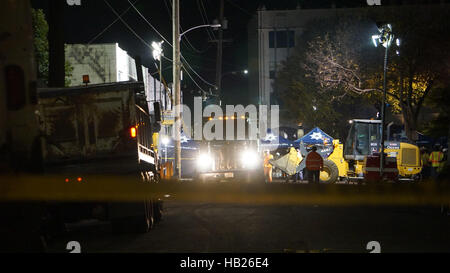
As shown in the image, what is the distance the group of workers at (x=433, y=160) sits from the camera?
25.1 meters

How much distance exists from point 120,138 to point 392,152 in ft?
68.2

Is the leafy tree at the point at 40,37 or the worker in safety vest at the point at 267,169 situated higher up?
the leafy tree at the point at 40,37

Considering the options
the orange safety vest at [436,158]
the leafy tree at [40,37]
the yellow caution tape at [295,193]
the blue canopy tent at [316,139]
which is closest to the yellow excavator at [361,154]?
the blue canopy tent at [316,139]

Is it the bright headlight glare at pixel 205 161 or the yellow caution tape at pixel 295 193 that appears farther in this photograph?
the bright headlight glare at pixel 205 161

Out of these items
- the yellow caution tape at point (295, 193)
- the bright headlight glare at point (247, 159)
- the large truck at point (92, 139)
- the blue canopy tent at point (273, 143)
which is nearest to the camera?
the large truck at point (92, 139)

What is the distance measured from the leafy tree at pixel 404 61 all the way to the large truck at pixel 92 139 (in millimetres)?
23336

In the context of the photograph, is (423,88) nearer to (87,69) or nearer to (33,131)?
(87,69)

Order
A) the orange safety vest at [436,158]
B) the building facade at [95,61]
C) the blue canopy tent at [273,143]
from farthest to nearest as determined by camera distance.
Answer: the building facade at [95,61] < the blue canopy tent at [273,143] < the orange safety vest at [436,158]

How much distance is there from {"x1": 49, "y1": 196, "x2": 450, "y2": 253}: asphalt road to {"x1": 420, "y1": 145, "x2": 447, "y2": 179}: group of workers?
8.10 metres

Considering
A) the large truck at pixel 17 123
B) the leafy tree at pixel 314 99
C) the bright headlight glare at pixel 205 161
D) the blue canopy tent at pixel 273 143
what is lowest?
the bright headlight glare at pixel 205 161

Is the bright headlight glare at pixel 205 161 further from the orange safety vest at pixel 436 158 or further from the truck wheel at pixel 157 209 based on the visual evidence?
the truck wheel at pixel 157 209
